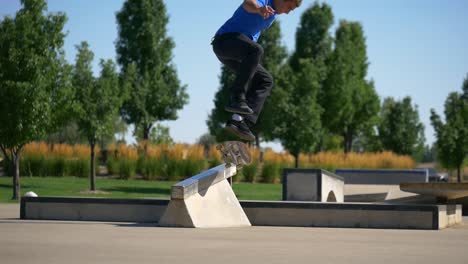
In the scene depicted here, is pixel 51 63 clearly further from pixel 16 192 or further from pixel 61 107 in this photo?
pixel 16 192

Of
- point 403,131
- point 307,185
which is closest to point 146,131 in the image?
point 403,131

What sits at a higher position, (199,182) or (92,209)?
(199,182)

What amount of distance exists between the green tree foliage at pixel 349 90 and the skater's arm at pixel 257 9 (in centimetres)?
4416

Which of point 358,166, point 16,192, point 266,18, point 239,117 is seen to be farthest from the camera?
point 358,166

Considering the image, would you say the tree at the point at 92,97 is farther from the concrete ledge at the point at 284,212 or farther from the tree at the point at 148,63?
the concrete ledge at the point at 284,212

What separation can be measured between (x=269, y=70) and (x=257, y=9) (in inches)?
1717

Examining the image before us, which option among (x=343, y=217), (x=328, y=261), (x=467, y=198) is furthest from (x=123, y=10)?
(x=328, y=261)

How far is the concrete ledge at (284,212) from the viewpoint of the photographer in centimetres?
1245

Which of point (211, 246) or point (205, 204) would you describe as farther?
point (205, 204)

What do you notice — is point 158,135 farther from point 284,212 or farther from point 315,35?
point 284,212

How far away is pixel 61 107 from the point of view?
27.2 metres

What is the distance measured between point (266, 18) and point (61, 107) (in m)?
18.5

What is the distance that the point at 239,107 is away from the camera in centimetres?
1022

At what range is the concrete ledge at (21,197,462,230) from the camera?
1245 centimetres
